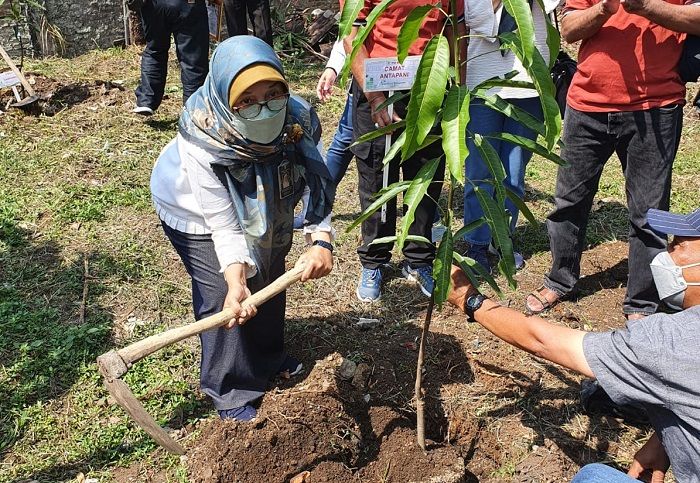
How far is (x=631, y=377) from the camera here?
181cm

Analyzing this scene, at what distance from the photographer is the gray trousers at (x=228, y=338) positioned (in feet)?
8.77

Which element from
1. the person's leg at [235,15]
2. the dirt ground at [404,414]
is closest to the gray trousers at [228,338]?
the dirt ground at [404,414]

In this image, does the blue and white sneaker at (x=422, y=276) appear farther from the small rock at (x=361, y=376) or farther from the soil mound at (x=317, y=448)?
the soil mound at (x=317, y=448)

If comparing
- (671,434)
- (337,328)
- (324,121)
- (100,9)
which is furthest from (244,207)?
(100,9)

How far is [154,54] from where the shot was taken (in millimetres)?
5766

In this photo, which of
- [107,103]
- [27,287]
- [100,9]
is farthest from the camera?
[100,9]

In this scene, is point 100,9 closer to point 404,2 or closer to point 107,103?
point 107,103

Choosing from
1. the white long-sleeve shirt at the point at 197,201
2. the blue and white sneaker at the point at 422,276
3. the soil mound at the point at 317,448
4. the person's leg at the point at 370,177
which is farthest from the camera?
the blue and white sneaker at the point at 422,276

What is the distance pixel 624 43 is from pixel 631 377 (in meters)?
1.87

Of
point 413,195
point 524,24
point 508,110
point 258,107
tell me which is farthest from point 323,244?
point 524,24

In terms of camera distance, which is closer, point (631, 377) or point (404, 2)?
point (631, 377)

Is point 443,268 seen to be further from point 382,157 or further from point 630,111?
point 630,111

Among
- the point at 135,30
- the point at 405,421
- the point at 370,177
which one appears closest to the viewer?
the point at 405,421

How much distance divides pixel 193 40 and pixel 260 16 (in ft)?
4.50
